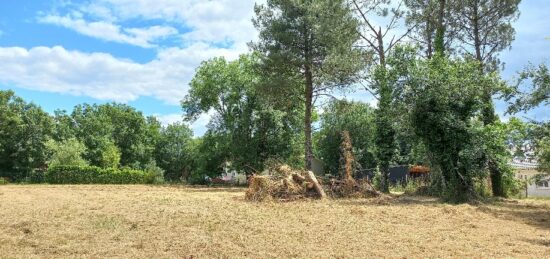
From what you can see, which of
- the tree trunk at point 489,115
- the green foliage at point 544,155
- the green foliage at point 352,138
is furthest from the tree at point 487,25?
the green foliage at point 352,138

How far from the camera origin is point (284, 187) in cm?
1627

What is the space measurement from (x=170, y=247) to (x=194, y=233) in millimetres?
1097

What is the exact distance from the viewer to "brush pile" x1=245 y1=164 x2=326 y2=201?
52.2 ft

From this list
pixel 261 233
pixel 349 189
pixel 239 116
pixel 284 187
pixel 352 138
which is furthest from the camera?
pixel 352 138

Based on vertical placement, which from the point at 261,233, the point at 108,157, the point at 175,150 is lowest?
the point at 261,233

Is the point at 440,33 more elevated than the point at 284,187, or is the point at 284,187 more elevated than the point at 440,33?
the point at 440,33

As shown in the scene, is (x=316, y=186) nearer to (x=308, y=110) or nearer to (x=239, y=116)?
(x=308, y=110)

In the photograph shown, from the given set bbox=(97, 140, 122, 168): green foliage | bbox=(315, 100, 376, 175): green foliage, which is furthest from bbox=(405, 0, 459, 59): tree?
bbox=(97, 140, 122, 168): green foliage

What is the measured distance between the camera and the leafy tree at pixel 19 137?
151 ft

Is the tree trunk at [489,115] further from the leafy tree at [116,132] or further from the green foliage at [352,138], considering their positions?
the leafy tree at [116,132]

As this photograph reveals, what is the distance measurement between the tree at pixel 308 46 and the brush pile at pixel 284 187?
36.6ft

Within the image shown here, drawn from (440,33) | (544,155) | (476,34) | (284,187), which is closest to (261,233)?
(284,187)

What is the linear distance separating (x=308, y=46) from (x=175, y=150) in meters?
33.2

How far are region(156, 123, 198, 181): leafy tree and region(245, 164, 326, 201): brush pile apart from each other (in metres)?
38.5
